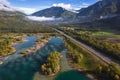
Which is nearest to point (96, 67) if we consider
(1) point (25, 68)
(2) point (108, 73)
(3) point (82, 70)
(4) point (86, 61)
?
(3) point (82, 70)

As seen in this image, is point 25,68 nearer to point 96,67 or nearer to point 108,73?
point 96,67

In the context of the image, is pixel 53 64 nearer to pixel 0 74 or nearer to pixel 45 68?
pixel 45 68

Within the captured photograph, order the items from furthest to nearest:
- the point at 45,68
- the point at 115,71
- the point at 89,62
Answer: the point at 89,62 < the point at 45,68 < the point at 115,71

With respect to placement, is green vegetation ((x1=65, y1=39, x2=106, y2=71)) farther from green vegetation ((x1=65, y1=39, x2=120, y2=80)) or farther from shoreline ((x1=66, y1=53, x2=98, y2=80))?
shoreline ((x1=66, y1=53, x2=98, y2=80))

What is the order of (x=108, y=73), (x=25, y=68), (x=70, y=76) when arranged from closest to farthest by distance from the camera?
(x=108, y=73) → (x=70, y=76) → (x=25, y=68)

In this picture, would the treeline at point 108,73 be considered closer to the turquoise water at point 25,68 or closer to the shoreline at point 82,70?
the shoreline at point 82,70

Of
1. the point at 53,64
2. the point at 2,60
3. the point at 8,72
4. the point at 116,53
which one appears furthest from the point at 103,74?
the point at 2,60

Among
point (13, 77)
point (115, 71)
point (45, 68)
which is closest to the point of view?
point (115, 71)

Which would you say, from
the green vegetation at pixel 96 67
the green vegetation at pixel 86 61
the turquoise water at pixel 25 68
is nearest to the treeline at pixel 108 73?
the green vegetation at pixel 96 67

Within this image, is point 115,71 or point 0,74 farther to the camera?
point 0,74
